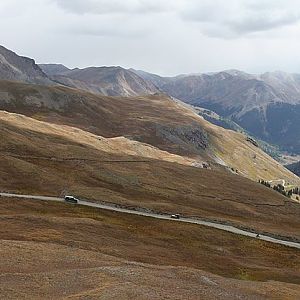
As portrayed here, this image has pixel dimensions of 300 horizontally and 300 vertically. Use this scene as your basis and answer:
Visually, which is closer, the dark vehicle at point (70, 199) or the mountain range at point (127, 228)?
the mountain range at point (127, 228)

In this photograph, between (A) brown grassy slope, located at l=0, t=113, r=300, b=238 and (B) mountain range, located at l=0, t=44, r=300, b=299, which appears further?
(A) brown grassy slope, located at l=0, t=113, r=300, b=238

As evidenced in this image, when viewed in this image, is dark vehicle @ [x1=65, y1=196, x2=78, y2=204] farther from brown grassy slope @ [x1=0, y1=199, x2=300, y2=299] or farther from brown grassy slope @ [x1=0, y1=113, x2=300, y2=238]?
brown grassy slope @ [x1=0, y1=113, x2=300, y2=238]

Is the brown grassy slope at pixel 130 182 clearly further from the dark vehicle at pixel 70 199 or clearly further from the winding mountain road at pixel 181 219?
the dark vehicle at pixel 70 199

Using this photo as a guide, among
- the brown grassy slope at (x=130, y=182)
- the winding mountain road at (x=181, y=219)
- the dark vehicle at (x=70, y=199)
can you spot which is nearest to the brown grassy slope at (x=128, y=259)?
the dark vehicle at (x=70, y=199)

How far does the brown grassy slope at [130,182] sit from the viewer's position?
11769cm

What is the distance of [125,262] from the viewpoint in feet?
192

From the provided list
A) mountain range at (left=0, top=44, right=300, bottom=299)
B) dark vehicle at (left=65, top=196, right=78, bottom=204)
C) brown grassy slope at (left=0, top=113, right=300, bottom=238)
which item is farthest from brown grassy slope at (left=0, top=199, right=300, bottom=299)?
brown grassy slope at (left=0, top=113, right=300, bottom=238)

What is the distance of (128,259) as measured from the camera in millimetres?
65000

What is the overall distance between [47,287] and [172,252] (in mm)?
37455

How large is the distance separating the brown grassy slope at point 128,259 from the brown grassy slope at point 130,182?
1789 cm

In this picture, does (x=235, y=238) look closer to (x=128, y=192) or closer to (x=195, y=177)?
(x=128, y=192)

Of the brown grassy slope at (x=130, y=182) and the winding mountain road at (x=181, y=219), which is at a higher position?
the brown grassy slope at (x=130, y=182)

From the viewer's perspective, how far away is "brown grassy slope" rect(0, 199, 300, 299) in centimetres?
4562

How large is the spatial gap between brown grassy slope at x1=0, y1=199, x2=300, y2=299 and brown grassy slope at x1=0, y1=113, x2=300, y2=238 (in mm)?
17886
